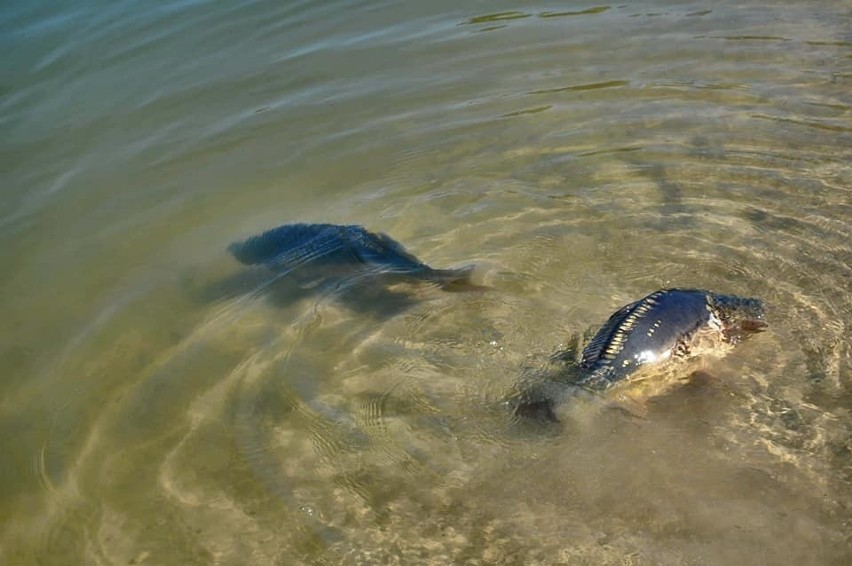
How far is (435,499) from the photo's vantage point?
5.01 metres

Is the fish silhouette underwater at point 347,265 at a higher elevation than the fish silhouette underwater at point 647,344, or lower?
higher

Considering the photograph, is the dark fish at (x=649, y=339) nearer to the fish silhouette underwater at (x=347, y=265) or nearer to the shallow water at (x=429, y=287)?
the shallow water at (x=429, y=287)

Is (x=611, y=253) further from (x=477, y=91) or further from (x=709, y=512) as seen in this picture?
(x=477, y=91)

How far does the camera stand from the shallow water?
4941mm

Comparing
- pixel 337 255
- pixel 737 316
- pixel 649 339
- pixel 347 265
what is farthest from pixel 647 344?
pixel 337 255

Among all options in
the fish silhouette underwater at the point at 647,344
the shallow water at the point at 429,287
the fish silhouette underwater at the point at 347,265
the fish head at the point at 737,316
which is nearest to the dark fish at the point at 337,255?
the fish silhouette underwater at the point at 347,265

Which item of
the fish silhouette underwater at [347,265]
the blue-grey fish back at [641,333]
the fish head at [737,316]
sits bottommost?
the fish head at [737,316]

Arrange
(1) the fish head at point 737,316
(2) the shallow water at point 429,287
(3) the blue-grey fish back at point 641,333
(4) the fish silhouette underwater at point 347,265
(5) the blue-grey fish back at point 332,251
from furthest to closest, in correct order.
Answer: (5) the blue-grey fish back at point 332,251, (4) the fish silhouette underwater at point 347,265, (1) the fish head at point 737,316, (3) the blue-grey fish back at point 641,333, (2) the shallow water at point 429,287

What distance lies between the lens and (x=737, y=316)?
573cm

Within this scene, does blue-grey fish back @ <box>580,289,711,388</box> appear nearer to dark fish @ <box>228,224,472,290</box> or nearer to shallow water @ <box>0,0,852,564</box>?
shallow water @ <box>0,0,852,564</box>

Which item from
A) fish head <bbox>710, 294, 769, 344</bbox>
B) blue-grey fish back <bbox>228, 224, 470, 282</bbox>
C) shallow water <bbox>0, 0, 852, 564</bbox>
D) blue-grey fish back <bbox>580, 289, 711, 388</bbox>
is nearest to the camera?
shallow water <bbox>0, 0, 852, 564</bbox>

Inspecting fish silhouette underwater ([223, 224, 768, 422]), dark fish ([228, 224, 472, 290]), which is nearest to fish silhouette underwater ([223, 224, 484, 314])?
dark fish ([228, 224, 472, 290])

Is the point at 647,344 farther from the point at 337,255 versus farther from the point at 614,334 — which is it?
the point at 337,255

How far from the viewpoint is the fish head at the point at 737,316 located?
5.66m
